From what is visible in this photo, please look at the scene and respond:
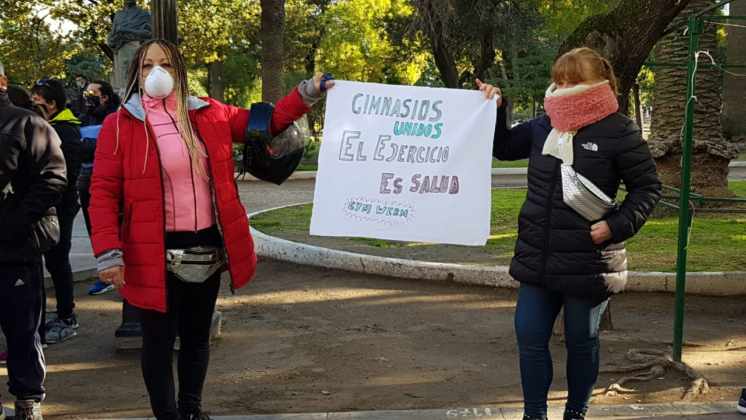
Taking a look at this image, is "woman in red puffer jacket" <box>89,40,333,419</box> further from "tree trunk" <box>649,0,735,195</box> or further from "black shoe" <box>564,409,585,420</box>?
"tree trunk" <box>649,0,735,195</box>

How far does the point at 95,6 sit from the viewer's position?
94.2 feet

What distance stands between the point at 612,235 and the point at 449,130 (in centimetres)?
111

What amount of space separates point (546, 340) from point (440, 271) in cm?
391

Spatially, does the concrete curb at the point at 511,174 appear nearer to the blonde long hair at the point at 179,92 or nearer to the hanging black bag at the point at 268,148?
the hanging black bag at the point at 268,148

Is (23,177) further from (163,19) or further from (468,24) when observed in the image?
(468,24)

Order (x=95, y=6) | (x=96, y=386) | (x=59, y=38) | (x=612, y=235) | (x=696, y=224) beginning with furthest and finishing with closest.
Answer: (x=59, y=38) → (x=95, y=6) → (x=696, y=224) → (x=96, y=386) → (x=612, y=235)

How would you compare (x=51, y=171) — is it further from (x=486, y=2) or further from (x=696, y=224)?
(x=486, y=2)

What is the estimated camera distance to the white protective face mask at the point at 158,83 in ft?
12.2

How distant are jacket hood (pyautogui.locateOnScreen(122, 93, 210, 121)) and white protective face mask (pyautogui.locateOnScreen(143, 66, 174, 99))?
0.08 m

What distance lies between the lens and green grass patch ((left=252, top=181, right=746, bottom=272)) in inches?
330

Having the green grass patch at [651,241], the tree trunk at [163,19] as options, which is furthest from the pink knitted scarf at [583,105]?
the green grass patch at [651,241]

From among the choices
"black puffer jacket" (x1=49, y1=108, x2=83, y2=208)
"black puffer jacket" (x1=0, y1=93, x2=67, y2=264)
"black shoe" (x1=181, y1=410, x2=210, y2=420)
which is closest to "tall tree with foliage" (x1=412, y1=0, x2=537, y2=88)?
"black puffer jacket" (x1=49, y1=108, x2=83, y2=208)

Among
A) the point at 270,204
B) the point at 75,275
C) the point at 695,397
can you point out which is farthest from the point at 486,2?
Result: the point at 695,397

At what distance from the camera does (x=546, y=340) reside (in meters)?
Answer: 3.95
